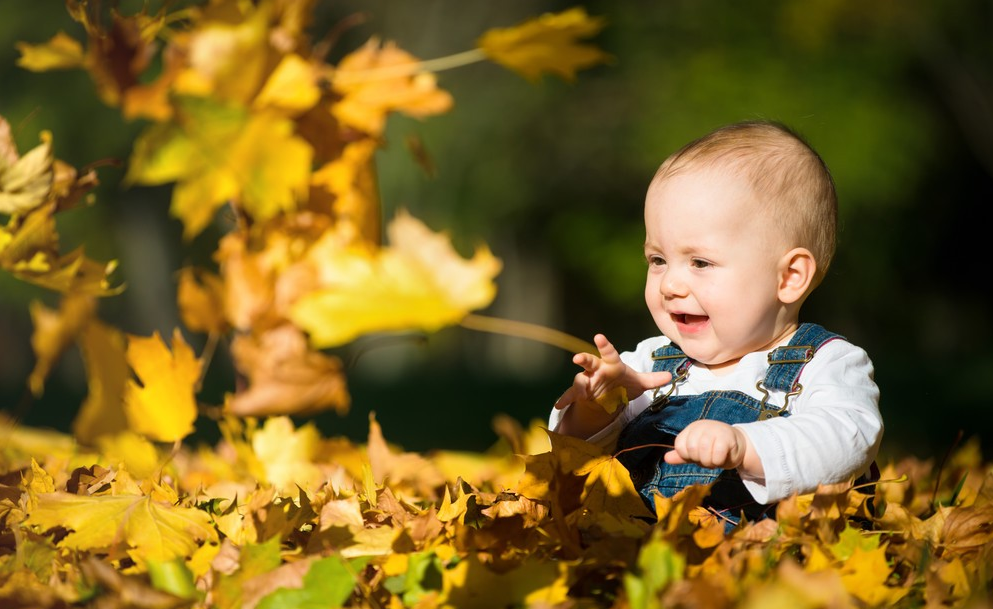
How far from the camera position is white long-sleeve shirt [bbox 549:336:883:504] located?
58.1 inches

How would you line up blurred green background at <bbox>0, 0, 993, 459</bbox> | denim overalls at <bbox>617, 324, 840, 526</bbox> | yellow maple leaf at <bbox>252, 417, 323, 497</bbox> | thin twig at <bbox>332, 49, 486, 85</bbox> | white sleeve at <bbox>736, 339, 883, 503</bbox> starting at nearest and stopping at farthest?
white sleeve at <bbox>736, 339, 883, 503</bbox> < denim overalls at <bbox>617, 324, 840, 526</bbox> < thin twig at <bbox>332, 49, 486, 85</bbox> < yellow maple leaf at <bbox>252, 417, 323, 497</bbox> < blurred green background at <bbox>0, 0, 993, 459</bbox>

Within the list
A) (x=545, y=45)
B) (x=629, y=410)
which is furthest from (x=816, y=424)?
(x=545, y=45)

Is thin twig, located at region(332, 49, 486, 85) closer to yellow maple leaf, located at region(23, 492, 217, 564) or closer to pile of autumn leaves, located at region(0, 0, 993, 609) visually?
pile of autumn leaves, located at region(0, 0, 993, 609)

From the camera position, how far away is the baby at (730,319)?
5.49 ft

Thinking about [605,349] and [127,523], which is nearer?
[127,523]

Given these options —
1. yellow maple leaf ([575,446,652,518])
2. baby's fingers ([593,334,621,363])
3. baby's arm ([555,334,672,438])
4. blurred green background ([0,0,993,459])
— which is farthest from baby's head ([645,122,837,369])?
blurred green background ([0,0,993,459])

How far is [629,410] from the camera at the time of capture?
1.88 metres

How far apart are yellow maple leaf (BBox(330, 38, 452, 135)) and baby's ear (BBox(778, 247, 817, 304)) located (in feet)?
2.34

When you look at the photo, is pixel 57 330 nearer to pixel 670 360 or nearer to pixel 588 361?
pixel 588 361

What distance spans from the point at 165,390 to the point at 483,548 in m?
0.72

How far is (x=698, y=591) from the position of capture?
1065 mm

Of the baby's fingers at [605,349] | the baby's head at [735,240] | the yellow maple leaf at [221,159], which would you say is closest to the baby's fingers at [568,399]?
the baby's fingers at [605,349]

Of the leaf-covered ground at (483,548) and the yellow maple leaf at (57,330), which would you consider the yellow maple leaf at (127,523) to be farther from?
the yellow maple leaf at (57,330)

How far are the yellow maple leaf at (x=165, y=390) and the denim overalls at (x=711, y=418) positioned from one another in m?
0.75
